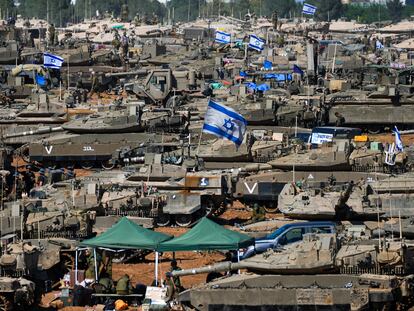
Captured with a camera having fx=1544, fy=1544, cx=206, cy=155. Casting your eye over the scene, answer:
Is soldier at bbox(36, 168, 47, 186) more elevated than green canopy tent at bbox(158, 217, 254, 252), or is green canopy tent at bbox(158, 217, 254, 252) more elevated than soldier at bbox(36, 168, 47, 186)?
green canopy tent at bbox(158, 217, 254, 252)

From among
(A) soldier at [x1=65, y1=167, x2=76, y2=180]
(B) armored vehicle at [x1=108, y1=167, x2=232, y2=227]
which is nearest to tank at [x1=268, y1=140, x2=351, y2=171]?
(B) armored vehicle at [x1=108, y1=167, x2=232, y2=227]

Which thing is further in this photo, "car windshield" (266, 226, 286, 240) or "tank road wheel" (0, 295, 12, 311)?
"car windshield" (266, 226, 286, 240)

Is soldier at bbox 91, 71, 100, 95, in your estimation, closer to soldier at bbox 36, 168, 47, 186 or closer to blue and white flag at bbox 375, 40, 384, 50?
soldier at bbox 36, 168, 47, 186

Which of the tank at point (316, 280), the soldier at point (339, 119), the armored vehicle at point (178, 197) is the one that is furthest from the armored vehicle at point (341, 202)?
the soldier at point (339, 119)

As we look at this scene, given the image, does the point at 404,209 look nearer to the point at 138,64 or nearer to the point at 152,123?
the point at 152,123

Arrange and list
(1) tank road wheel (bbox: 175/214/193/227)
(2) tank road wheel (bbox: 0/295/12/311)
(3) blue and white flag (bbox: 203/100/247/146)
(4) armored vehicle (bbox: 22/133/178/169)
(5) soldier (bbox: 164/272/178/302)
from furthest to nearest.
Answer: (4) armored vehicle (bbox: 22/133/178/169), (1) tank road wheel (bbox: 175/214/193/227), (3) blue and white flag (bbox: 203/100/247/146), (5) soldier (bbox: 164/272/178/302), (2) tank road wheel (bbox: 0/295/12/311)

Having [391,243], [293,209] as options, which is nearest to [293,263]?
[391,243]

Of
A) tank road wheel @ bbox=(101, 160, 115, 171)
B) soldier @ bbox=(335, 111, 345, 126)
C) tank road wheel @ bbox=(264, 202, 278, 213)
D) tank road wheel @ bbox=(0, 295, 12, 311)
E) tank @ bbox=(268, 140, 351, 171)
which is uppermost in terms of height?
tank @ bbox=(268, 140, 351, 171)
